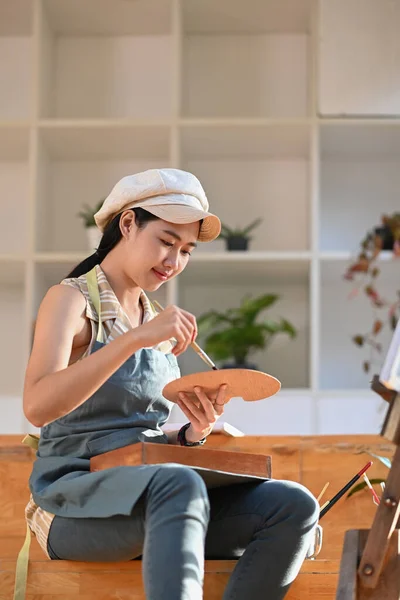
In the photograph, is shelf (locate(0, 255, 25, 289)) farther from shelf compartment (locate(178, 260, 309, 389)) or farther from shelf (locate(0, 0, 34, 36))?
shelf (locate(0, 0, 34, 36))

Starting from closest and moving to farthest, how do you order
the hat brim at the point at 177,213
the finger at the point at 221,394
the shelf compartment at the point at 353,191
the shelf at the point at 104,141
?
the finger at the point at 221,394 → the hat brim at the point at 177,213 → the shelf at the point at 104,141 → the shelf compartment at the point at 353,191

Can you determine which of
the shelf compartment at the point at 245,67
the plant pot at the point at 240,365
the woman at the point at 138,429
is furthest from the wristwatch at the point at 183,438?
the shelf compartment at the point at 245,67

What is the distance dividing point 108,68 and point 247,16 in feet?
1.95

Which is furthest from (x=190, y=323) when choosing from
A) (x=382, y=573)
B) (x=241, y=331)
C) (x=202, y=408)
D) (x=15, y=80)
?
(x=15, y=80)

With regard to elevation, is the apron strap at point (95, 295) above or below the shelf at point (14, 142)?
below

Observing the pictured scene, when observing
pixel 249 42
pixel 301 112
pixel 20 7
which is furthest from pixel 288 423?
pixel 20 7

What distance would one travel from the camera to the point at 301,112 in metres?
3.98

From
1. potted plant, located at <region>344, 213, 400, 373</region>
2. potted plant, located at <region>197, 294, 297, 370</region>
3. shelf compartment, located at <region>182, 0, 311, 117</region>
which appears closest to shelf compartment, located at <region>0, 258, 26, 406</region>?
potted plant, located at <region>197, 294, 297, 370</region>

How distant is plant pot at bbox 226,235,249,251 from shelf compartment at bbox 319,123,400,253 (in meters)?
0.42

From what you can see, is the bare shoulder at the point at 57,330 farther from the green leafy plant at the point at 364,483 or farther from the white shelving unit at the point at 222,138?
the white shelving unit at the point at 222,138

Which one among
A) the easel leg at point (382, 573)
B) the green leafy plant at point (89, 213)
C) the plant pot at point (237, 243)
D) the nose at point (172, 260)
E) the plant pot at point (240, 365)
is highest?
the green leafy plant at point (89, 213)

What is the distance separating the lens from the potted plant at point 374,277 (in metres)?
3.63

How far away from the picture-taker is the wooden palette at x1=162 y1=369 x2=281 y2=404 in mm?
1755

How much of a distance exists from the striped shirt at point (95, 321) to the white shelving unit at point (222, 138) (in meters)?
1.65
